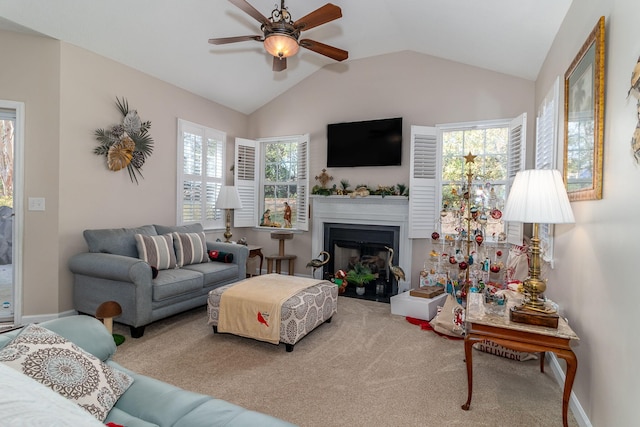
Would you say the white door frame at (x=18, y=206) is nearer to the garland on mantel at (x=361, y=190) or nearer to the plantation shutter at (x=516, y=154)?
the garland on mantel at (x=361, y=190)

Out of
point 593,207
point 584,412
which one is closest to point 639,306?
point 593,207

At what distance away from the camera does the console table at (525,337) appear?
186 cm

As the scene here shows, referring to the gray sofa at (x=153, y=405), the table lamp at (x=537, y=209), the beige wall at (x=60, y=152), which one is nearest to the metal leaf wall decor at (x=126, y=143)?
the beige wall at (x=60, y=152)

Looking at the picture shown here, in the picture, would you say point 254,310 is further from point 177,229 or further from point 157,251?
point 177,229

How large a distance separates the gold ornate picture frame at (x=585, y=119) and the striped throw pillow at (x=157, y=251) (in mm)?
3827

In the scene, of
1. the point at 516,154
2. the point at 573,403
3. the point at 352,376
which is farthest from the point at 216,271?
the point at 516,154

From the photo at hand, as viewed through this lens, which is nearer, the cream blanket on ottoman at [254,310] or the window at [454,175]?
the cream blanket on ottoman at [254,310]

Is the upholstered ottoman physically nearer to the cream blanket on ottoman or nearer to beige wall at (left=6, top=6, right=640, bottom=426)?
the cream blanket on ottoman

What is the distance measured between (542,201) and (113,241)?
388 cm

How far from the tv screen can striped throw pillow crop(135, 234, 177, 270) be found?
2.61m

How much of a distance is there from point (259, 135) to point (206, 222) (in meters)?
1.80

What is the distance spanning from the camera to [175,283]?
137 inches

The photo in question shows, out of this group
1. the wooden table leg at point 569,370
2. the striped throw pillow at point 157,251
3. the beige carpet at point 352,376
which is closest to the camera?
the wooden table leg at point 569,370

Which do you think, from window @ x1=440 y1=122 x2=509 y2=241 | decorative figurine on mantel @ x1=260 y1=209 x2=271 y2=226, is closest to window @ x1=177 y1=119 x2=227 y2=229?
decorative figurine on mantel @ x1=260 y1=209 x2=271 y2=226
